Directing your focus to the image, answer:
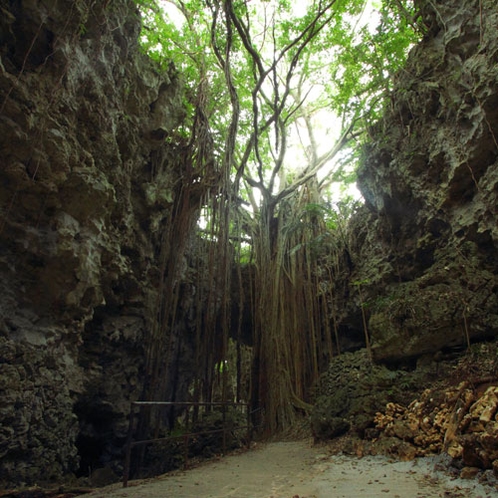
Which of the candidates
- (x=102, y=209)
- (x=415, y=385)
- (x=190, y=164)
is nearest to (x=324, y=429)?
(x=415, y=385)

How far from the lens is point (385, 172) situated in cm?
547

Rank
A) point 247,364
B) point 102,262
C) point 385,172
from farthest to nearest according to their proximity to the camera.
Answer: point 247,364
point 385,172
point 102,262

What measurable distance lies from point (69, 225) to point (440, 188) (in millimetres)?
4462

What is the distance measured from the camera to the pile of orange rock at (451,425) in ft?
6.89

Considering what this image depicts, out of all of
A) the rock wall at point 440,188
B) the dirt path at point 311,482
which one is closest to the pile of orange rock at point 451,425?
the dirt path at point 311,482

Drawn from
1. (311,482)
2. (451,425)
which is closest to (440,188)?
(451,425)

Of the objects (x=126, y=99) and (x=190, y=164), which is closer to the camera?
(x=126, y=99)

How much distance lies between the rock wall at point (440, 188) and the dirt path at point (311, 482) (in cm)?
150

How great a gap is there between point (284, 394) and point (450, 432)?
390 centimetres

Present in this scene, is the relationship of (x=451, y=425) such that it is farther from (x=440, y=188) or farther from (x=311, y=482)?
(x=440, y=188)

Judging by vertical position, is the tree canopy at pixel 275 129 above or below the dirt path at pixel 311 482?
above

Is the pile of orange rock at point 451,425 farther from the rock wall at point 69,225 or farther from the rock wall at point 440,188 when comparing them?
the rock wall at point 69,225

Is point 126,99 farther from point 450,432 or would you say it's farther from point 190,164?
point 450,432

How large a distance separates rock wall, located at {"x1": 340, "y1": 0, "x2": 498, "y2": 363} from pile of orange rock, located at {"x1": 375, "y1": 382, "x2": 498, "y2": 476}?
794mm
